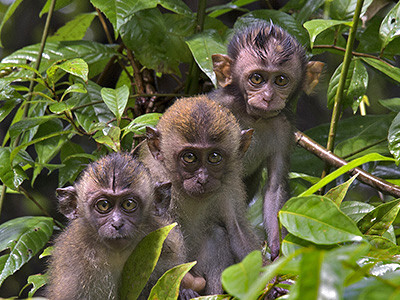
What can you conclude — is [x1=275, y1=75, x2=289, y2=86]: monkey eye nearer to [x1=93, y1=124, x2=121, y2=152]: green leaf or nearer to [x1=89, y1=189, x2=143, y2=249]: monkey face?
[x1=93, y1=124, x2=121, y2=152]: green leaf

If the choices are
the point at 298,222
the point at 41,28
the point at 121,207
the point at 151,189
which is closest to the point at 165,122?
the point at 151,189

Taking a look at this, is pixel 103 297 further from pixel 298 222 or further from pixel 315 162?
pixel 315 162

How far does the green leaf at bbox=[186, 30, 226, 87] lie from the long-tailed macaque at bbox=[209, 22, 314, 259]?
Answer: 0.25 feet

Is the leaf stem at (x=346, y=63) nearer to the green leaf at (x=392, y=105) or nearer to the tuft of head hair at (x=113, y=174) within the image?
the green leaf at (x=392, y=105)

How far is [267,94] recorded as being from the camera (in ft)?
10.3

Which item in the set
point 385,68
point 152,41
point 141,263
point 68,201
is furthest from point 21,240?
point 385,68

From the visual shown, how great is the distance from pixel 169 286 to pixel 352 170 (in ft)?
6.04

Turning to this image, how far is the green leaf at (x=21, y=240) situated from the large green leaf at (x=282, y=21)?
1963 millimetres

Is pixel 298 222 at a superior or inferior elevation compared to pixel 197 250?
superior

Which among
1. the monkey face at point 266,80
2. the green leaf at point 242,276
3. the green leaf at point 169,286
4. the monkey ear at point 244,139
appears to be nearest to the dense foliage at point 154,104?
the green leaf at point 169,286

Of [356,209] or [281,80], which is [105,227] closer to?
[356,209]

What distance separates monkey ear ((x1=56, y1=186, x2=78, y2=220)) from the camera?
8.59 feet

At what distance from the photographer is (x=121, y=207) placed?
2.46 m

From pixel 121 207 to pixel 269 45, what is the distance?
155 cm
